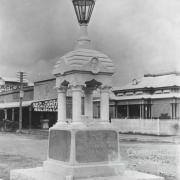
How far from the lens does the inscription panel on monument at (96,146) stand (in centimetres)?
755

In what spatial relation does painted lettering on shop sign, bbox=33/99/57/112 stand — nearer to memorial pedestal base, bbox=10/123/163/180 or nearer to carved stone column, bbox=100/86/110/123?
memorial pedestal base, bbox=10/123/163/180

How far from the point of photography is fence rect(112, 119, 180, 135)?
29.9 meters

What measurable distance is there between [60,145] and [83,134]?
0.58 m

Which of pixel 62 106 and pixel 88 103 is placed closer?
pixel 62 106

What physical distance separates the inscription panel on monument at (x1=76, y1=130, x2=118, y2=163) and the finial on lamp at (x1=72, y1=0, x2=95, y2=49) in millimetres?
1806

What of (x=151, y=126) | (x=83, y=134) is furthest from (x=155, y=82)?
(x=83, y=134)

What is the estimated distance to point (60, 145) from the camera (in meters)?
7.87

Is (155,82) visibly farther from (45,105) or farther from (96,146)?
(96,146)

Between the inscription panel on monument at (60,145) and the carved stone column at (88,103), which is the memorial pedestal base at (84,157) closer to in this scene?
the inscription panel on monument at (60,145)

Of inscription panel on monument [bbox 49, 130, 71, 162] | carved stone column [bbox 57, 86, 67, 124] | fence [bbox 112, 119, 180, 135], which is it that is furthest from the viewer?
fence [bbox 112, 119, 180, 135]

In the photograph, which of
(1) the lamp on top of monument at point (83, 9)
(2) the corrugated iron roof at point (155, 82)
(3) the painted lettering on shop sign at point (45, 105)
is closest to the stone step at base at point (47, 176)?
(1) the lamp on top of monument at point (83, 9)

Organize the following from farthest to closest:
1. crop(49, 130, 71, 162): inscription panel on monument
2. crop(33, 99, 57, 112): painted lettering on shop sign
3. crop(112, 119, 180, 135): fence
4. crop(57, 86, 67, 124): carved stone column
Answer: crop(33, 99, 57, 112): painted lettering on shop sign < crop(112, 119, 180, 135): fence < crop(57, 86, 67, 124): carved stone column < crop(49, 130, 71, 162): inscription panel on monument

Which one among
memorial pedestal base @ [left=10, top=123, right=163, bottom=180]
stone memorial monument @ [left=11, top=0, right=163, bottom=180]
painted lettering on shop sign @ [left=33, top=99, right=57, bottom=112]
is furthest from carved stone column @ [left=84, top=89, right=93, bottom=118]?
painted lettering on shop sign @ [left=33, top=99, right=57, bottom=112]

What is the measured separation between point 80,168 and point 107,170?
1.94 ft
